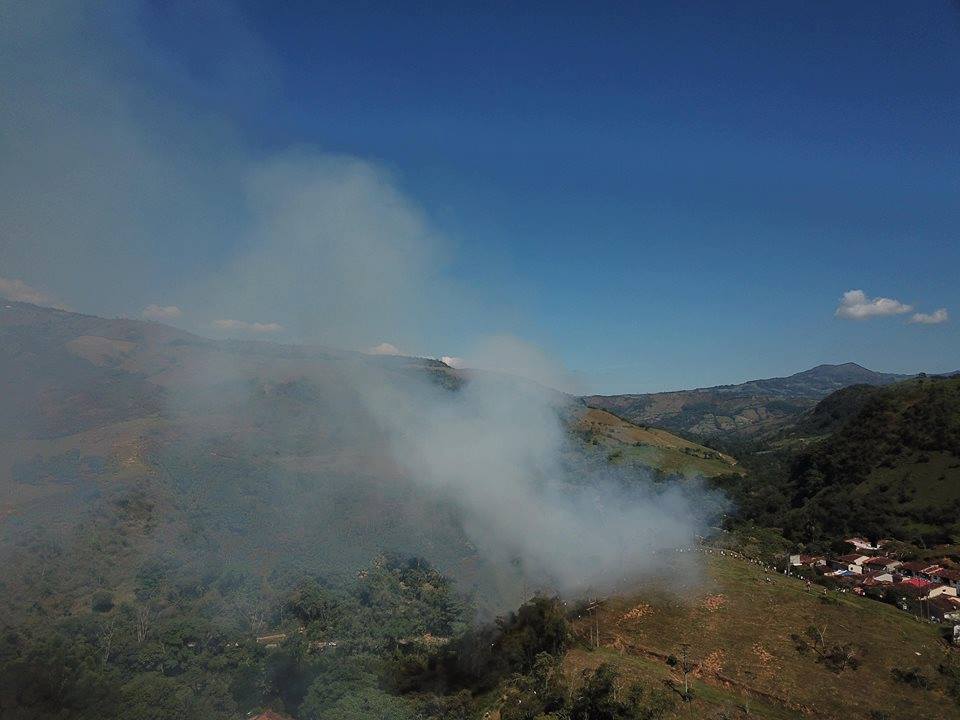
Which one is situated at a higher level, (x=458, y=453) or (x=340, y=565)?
(x=458, y=453)

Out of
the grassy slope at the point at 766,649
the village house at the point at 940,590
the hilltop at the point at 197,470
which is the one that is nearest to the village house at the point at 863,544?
the village house at the point at 940,590

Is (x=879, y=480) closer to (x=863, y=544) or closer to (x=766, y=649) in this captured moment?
(x=863, y=544)

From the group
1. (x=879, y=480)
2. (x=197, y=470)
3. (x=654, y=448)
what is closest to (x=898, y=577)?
(x=879, y=480)

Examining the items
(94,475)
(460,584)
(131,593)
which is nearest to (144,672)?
(131,593)

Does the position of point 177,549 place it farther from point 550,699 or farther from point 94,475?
point 550,699

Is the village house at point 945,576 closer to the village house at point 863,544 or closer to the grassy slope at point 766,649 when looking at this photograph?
the village house at point 863,544

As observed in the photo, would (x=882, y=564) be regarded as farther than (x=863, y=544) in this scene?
No

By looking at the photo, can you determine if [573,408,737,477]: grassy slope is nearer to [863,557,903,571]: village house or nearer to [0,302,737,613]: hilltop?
[0,302,737,613]: hilltop
